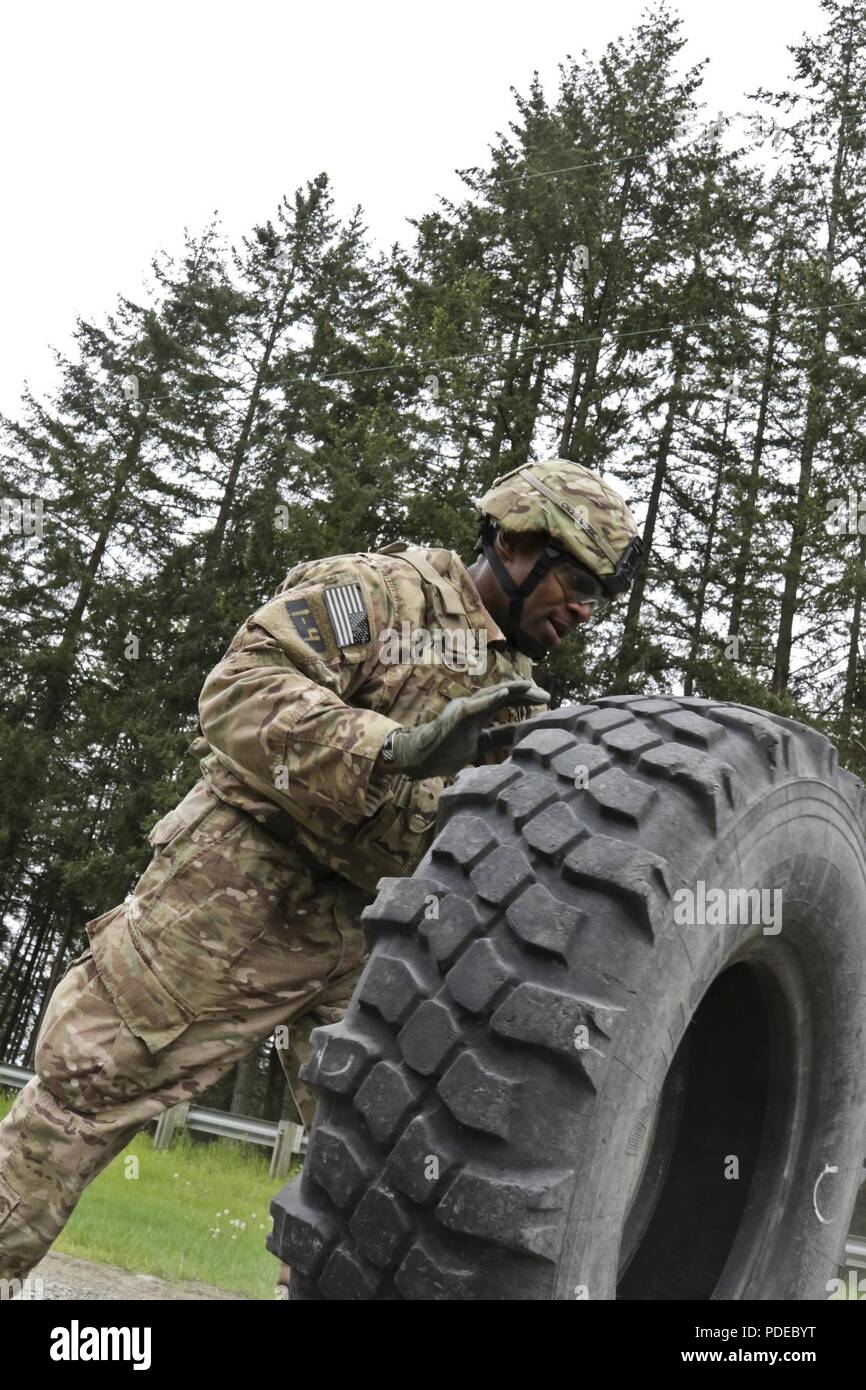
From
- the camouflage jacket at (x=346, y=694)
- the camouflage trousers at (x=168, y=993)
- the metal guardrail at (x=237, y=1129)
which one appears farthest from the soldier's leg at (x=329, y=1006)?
the metal guardrail at (x=237, y=1129)

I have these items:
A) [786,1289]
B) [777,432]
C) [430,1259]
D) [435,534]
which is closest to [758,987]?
[786,1289]

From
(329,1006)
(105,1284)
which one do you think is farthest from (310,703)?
(105,1284)

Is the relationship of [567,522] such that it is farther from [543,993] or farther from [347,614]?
[543,993]

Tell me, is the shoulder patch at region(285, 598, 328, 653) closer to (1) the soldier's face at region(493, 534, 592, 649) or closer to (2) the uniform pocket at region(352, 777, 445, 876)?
(2) the uniform pocket at region(352, 777, 445, 876)

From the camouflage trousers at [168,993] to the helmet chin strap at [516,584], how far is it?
841 millimetres

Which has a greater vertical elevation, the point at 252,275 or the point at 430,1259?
the point at 252,275

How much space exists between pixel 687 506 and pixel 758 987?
19.6 metres

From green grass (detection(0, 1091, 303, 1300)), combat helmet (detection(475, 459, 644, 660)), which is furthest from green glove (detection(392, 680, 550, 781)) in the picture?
green grass (detection(0, 1091, 303, 1300))

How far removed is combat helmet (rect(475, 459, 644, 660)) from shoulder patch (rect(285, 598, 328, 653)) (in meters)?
0.64

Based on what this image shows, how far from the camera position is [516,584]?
367 centimetres

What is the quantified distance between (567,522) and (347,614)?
2.18ft

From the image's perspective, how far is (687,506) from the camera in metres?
21.6
